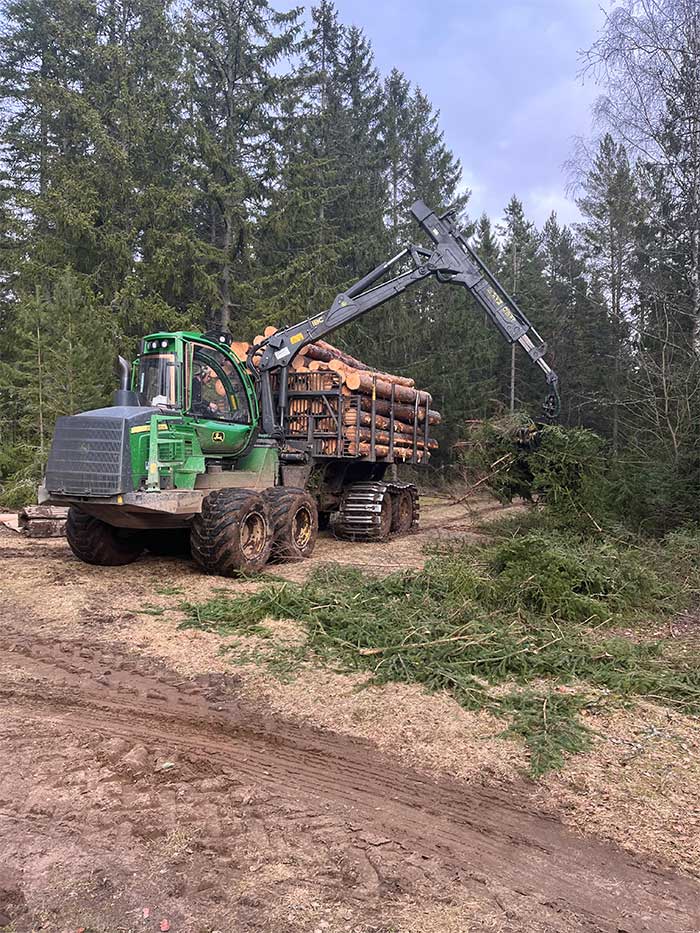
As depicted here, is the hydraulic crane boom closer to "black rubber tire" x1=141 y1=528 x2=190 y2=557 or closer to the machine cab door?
the machine cab door

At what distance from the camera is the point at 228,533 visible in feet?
26.9

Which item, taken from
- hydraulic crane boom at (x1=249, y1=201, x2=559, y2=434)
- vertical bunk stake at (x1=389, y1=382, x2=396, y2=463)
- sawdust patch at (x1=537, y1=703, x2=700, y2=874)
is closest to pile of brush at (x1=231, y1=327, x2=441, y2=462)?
vertical bunk stake at (x1=389, y1=382, x2=396, y2=463)

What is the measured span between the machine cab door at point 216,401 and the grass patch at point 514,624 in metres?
2.58

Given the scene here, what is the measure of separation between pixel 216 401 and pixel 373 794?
7.15m

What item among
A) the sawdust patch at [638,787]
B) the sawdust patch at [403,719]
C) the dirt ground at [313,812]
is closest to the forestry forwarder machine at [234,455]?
the dirt ground at [313,812]

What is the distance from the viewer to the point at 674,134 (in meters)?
11.7

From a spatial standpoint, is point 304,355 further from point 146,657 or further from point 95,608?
point 146,657

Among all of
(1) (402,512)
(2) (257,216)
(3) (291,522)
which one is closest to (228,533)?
(3) (291,522)

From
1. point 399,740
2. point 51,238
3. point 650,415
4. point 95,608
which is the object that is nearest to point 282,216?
point 51,238

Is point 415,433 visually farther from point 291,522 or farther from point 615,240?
point 615,240

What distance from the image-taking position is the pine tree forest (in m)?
11.7

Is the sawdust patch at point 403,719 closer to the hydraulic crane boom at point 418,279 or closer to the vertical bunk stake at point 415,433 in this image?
the hydraulic crane boom at point 418,279

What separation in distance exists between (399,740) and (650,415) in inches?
336

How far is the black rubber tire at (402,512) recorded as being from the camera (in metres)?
13.7
